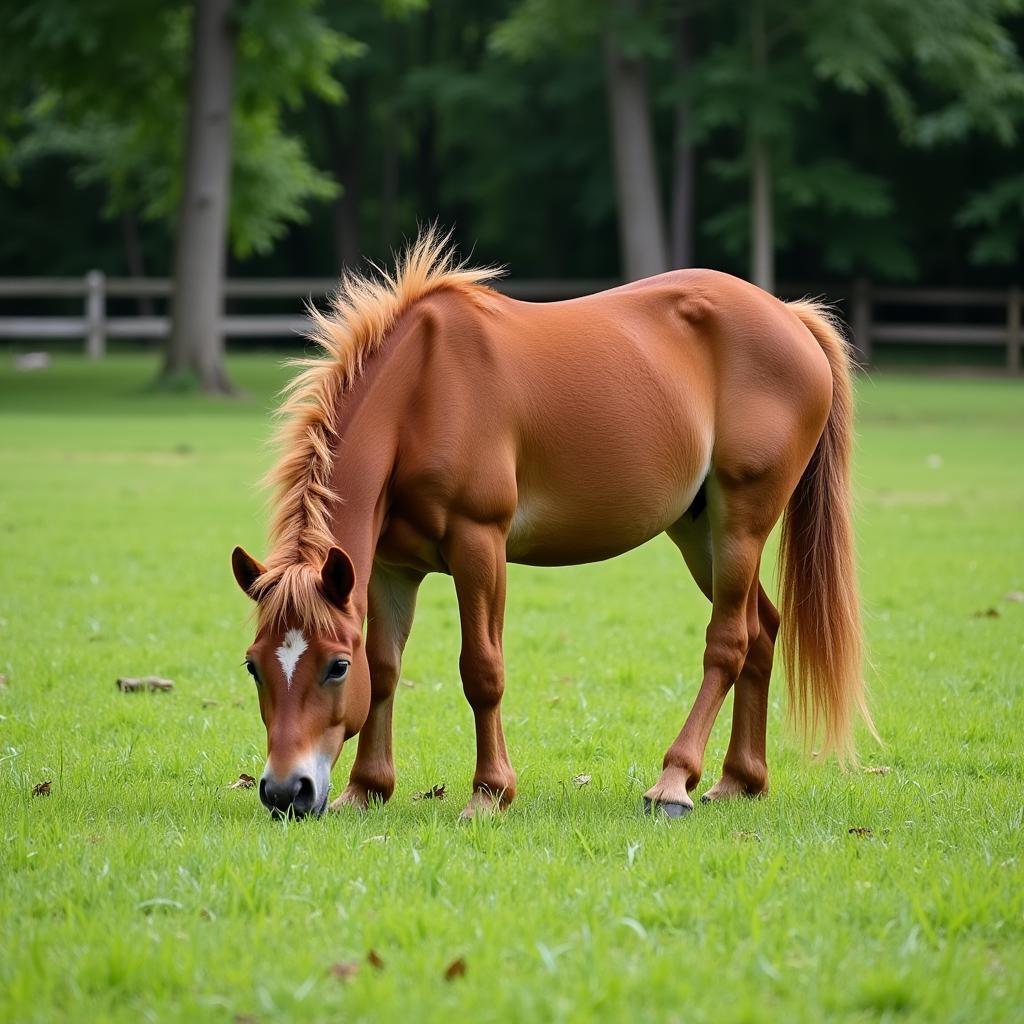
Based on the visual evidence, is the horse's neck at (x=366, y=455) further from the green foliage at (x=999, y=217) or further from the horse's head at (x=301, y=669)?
the green foliage at (x=999, y=217)

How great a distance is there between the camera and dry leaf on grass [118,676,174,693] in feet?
22.8

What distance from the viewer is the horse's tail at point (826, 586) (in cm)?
558

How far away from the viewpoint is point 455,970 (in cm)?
337

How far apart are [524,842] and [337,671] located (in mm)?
774

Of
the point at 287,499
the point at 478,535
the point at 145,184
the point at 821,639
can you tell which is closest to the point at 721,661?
the point at 821,639

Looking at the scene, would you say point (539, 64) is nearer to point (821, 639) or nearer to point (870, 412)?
point (870, 412)

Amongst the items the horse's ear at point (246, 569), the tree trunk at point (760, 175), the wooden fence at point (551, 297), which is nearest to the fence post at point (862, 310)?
Result: the wooden fence at point (551, 297)

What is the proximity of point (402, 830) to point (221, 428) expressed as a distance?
1777 cm

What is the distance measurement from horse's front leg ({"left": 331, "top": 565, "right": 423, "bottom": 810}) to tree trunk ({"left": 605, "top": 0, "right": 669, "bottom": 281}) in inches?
1100

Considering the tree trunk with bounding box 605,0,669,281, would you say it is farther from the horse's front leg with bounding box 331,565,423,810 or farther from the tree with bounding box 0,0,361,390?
the horse's front leg with bounding box 331,565,423,810

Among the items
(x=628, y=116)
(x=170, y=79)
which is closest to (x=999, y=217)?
(x=628, y=116)

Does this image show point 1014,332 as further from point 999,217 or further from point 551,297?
point 551,297

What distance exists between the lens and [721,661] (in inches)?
210

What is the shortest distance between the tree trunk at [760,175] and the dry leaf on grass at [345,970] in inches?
1169
